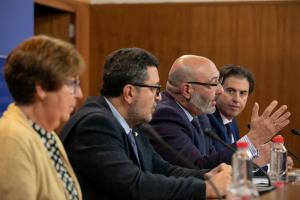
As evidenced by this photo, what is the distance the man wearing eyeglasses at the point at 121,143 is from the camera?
2.17 metres

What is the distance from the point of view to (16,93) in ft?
5.98

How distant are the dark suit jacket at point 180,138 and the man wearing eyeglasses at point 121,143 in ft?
1.46

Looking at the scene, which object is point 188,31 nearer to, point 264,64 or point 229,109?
point 264,64

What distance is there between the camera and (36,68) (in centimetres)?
178

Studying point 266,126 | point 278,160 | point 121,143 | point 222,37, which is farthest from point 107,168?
point 222,37

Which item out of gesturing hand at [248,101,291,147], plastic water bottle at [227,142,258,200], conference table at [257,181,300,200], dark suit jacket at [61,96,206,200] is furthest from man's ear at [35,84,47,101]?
gesturing hand at [248,101,291,147]

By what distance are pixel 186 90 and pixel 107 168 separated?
3.91 feet

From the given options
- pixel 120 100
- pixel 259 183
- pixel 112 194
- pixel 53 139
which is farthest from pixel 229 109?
pixel 53 139

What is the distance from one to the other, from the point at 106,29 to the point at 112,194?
365 cm

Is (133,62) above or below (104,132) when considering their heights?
above

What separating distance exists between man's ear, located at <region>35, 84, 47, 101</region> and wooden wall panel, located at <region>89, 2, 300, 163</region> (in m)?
3.77

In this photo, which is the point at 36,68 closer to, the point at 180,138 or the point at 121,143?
the point at 121,143

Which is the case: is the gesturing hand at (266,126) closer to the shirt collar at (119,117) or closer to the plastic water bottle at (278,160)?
the plastic water bottle at (278,160)

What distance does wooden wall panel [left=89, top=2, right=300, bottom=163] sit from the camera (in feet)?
17.5
